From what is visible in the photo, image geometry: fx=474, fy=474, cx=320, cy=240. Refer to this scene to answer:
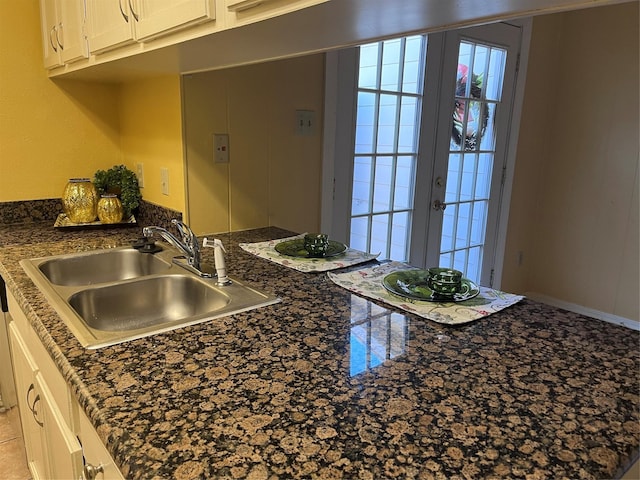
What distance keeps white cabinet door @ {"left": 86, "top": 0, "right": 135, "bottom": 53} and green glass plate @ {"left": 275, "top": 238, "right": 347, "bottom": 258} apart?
2.54 ft

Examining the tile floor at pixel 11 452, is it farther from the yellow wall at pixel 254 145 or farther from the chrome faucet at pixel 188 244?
the yellow wall at pixel 254 145

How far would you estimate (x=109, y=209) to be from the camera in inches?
78.6

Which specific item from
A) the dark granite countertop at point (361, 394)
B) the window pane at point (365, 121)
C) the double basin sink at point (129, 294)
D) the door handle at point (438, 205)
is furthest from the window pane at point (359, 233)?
the dark granite countertop at point (361, 394)

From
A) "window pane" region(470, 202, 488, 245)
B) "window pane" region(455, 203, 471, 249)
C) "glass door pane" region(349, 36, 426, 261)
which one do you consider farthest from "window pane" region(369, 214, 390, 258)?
"window pane" region(470, 202, 488, 245)

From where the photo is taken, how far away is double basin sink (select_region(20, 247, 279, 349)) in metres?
1.11

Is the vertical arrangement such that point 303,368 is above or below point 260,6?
below

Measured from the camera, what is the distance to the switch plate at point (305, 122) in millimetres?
2041

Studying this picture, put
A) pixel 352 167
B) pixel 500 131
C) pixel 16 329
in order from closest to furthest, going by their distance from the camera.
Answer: pixel 16 329
pixel 352 167
pixel 500 131

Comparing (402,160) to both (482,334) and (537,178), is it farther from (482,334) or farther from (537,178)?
(482,334)

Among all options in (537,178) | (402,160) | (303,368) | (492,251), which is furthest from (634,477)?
(537,178)

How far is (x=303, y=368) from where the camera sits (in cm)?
87

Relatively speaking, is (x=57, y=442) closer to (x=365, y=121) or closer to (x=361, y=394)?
(x=361, y=394)

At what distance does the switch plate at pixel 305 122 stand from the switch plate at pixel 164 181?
0.58 meters

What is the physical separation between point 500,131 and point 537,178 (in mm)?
576
